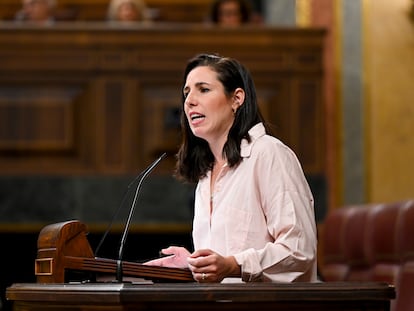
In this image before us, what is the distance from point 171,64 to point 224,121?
13.1ft

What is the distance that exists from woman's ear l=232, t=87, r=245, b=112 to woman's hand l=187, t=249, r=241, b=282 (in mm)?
635

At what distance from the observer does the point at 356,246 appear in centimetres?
484

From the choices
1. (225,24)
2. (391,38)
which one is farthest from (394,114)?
(225,24)

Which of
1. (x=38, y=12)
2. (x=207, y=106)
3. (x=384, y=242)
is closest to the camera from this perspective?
(x=207, y=106)

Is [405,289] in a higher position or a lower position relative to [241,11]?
lower

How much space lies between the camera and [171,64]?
23.3 feet

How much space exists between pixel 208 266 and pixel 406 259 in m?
1.76

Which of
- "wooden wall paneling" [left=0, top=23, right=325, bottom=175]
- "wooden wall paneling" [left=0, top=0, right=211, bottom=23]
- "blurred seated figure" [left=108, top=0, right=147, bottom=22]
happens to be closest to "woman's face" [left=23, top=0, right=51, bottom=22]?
"blurred seated figure" [left=108, top=0, right=147, bottom=22]

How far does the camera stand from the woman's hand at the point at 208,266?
103 inches

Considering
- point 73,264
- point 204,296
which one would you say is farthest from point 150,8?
point 204,296

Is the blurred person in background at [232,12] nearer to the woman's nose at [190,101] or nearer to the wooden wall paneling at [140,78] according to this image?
the wooden wall paneling at [140,78]

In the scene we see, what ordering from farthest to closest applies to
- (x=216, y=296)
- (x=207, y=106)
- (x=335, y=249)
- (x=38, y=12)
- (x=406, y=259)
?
(x=38, y=12), (x=335, y=249), (x=406, y=259), (x=207, y=106), (x=216, y=296)

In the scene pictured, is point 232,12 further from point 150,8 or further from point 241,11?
point 150,8

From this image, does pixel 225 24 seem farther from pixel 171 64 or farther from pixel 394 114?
pixel 394 114
